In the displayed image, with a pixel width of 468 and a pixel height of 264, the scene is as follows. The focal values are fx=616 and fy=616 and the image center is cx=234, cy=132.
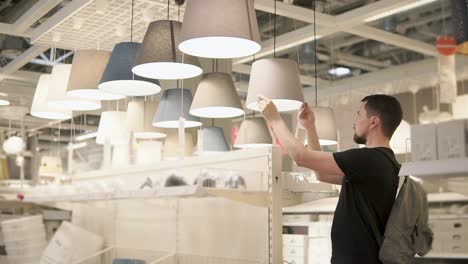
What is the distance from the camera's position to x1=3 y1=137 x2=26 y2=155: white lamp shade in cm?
606

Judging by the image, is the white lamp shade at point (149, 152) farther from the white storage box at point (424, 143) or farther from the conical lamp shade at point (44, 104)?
the white storage box at point (424, 143)

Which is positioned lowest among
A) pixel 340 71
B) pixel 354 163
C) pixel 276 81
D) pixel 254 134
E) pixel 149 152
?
pixel 354 163

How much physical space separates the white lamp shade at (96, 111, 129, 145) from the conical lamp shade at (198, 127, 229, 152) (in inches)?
25.4

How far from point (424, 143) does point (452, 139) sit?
0.08 meters

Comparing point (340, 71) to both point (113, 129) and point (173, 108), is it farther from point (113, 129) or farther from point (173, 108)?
point (173, 108)

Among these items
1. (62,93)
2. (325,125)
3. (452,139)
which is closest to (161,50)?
(62,93)

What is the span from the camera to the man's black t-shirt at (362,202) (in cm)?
236

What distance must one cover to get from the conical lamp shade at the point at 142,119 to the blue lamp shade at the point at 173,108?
287mm

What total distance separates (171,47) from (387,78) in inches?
158

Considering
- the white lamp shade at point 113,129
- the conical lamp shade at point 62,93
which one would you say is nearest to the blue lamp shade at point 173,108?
the conical lamp shade at point 62,93

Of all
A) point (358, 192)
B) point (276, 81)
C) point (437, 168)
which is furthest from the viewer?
point (276, 81)

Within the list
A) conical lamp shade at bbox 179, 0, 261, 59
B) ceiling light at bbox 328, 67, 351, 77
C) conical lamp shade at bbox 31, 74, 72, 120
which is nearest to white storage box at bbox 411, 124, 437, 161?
conical lamp shade at bbox 179, 0, 261, 59

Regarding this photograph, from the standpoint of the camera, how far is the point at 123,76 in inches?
123

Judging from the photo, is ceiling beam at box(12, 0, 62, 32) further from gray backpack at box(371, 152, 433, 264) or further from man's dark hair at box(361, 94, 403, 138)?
gray backpack at box(371, 152, 433, 264)
